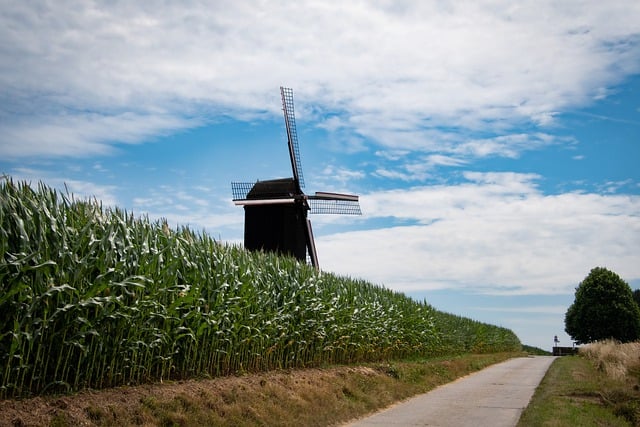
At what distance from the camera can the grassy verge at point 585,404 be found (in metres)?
12.6

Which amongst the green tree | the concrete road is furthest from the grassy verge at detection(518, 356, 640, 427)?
the green tree

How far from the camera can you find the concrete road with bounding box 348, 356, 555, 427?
40.1 ft

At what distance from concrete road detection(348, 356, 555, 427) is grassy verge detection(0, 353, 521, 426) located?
2.18 feet

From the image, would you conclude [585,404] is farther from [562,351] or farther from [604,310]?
[562,351]

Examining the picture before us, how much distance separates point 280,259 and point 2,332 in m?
10.8

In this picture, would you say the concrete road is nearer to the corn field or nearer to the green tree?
the corn field

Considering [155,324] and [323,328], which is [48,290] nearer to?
[155,324]

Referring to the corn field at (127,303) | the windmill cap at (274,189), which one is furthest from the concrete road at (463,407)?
the windmill cap at (274,189)

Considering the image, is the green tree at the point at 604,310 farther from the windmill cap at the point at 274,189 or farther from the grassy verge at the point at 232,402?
the grassy verge at the point at 232,402

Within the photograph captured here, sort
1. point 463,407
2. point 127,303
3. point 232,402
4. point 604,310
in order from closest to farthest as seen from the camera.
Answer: point 127,303 < point 232,402 < point 463,407 < point 604,310

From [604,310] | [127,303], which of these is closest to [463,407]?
[127,303]

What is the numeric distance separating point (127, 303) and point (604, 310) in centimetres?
6544

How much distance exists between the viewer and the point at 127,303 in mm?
10469

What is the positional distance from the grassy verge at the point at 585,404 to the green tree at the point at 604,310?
167ft
